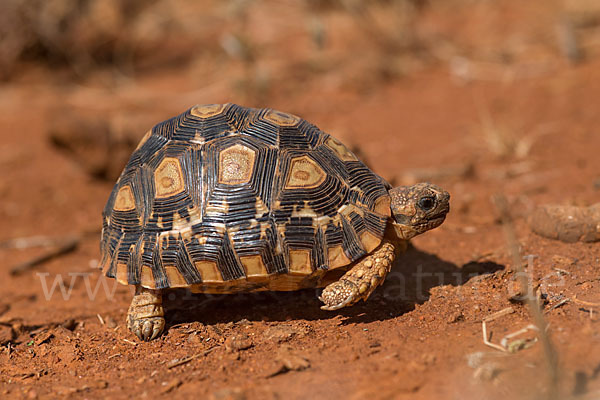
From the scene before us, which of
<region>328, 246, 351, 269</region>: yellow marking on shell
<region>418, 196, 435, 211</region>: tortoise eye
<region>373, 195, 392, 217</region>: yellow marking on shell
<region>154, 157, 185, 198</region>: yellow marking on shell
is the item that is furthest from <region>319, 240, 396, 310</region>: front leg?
<region>154, 157, 185, 198</region>: yellow marking on shell

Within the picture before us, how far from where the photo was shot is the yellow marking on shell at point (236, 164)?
132 inches

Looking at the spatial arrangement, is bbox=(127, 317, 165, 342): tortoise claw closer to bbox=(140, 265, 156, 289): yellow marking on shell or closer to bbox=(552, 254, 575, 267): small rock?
bbox=(140, 265, 156, 289): yellow marking on shell

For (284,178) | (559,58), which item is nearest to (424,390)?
(284,178)

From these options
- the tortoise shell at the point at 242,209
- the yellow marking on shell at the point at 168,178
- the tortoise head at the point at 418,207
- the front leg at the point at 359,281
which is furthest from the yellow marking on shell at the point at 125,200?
the tortoise head at the point at 418,207

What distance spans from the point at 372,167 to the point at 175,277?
134 inches

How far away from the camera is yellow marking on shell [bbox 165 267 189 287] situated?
3.36 m

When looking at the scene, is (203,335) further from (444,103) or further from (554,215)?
(444,103)

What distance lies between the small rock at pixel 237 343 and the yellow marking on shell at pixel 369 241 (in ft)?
2.76

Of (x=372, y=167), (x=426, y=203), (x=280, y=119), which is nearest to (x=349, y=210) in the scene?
(x=426, y=203)

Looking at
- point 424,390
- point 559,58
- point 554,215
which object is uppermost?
point 559,58

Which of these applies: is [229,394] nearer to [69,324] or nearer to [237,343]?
[237,343]

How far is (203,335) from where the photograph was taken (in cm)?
348

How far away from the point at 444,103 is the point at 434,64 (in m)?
1.51

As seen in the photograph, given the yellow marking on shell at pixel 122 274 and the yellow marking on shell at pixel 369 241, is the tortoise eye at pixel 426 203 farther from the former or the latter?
the yellow marking on shell at pixel 122 274
